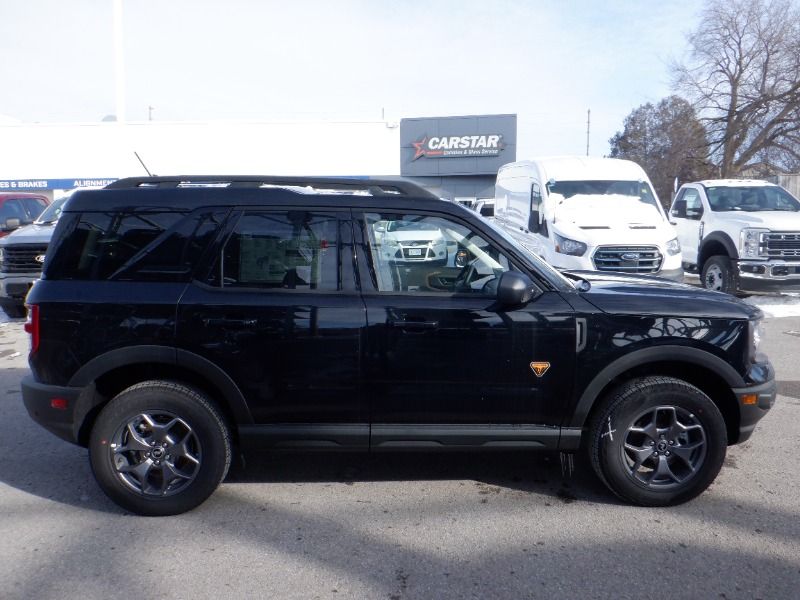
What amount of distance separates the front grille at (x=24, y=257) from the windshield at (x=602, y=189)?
7836mm

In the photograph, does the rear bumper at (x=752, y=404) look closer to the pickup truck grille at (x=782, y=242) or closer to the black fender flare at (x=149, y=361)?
the black fender flare at (x=149, y=361)

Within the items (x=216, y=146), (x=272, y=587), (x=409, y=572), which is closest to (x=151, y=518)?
(x=272, y=587)

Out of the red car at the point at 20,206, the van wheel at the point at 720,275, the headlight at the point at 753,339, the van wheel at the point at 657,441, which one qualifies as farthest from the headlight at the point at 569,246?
the red car at the point at 20,206

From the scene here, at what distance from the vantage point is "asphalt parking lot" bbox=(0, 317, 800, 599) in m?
3.34

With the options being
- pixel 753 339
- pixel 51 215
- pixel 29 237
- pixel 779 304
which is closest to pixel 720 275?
pixel 779 304

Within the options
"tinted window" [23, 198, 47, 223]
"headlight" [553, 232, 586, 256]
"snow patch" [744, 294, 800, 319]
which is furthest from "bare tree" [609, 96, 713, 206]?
"tinted window" [23, 198, 47, 223]

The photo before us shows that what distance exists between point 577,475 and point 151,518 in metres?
2.74

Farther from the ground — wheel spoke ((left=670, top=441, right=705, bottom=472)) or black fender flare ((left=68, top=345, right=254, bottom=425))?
black fender flare ((left=68, top=345, right=254, bottom=425))

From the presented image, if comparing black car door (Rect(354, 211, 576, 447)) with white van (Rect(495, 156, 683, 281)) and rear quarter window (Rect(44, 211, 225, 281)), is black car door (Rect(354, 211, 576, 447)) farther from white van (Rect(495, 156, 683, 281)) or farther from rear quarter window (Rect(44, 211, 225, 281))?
white van (Rect(495, 156, 683, 281))

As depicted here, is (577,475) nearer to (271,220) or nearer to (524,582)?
(524,582)

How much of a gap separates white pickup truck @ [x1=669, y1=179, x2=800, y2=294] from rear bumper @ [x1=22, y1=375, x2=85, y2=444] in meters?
10.5

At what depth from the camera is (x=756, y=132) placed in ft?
108

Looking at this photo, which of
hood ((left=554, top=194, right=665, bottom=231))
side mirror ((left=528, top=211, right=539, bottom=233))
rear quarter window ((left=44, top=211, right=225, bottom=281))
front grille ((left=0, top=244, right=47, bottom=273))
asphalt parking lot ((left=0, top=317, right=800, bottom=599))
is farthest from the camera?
side mirror ((left=528, top=211, right=539, bottom=233))

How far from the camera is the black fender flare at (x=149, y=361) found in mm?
3975
